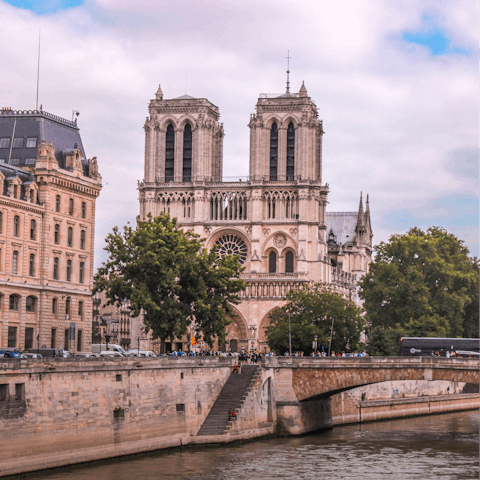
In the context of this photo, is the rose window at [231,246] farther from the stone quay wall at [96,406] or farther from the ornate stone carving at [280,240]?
the stone quay wall at [96,406]

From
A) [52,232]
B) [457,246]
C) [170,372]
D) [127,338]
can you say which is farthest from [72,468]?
[127,338]

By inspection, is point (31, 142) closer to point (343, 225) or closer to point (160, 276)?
point (160, 276)

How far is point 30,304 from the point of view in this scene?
74625 mm

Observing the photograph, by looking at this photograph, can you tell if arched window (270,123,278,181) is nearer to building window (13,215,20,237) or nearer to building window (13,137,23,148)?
building window (13,137,23,148)

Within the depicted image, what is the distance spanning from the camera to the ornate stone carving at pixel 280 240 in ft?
452

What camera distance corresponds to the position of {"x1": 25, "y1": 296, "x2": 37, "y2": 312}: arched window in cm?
7425

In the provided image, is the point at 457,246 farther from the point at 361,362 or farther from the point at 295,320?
the point at 361,362

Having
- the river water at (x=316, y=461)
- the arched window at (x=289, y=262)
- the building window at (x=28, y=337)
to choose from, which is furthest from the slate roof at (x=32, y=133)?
the arched window at (x=289, y=262)

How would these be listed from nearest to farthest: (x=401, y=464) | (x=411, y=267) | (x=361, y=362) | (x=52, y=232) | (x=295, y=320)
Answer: (x=401, y=464)
(x=361, y=362)
(x=52, y=232)
(x=411, y=267)
(x=295, y=320)

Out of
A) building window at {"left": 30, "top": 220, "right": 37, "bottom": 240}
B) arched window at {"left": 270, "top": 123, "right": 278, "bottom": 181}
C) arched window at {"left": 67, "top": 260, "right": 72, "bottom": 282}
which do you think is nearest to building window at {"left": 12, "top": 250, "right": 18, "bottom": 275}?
building window at {"left": 30, "top": 220, "right": 37, "bottom": 240}

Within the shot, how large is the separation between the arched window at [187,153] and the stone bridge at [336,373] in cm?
7637

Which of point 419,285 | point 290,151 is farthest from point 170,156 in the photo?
point 419,285

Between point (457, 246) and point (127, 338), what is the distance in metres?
102

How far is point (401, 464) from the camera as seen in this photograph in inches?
2106
